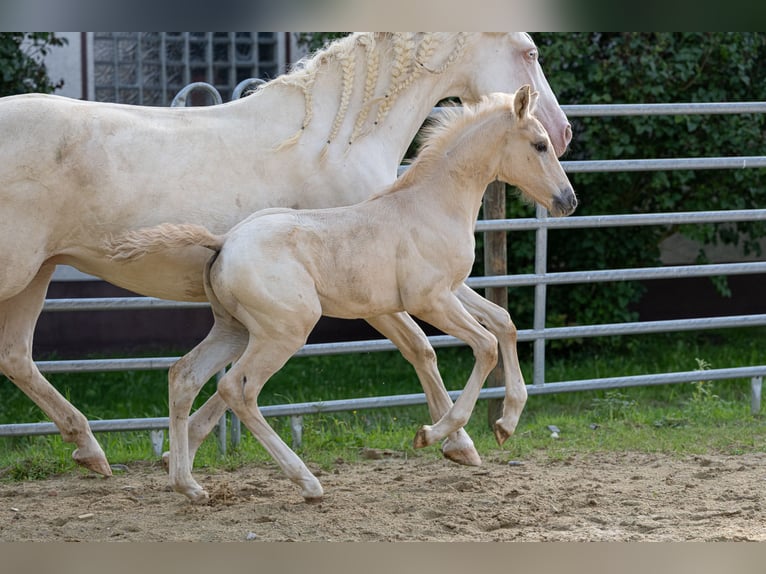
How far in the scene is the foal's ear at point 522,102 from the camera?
371cm

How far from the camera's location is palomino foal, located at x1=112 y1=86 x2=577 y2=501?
354 cm

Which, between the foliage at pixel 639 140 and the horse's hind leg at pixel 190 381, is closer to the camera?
the horse's hind leg at pixel 190 381

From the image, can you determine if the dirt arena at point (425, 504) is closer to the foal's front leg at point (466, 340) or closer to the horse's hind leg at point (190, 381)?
the horse's hind leg at point (190, 381)

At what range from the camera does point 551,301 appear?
742cm

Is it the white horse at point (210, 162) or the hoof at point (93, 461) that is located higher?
the white horse at point (210, 162)

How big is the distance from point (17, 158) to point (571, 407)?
13.7 feet

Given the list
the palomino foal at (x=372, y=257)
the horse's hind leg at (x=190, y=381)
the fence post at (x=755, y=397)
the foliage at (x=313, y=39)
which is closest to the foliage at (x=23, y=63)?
the foliage at (x=313, y=39)

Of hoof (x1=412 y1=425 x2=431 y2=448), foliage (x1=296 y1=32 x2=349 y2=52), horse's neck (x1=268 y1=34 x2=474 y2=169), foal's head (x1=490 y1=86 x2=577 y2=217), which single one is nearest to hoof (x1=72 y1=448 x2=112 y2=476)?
hoof (x1=412 y1=425 x2=431 y2=448)

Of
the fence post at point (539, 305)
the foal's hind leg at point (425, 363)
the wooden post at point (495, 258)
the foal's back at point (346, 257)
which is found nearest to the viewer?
the foal's back at point (346, 257)

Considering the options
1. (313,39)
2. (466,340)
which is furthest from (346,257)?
(313,39)

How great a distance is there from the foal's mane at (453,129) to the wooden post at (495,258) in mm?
1639

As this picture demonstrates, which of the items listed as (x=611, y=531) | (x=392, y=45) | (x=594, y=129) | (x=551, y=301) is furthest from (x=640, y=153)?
(x=611, y=531)

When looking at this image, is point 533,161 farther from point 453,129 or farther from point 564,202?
point 453,129

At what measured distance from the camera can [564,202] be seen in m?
3.80
